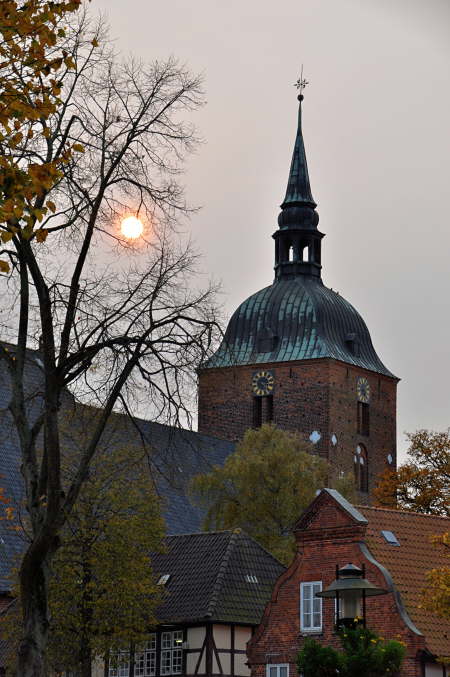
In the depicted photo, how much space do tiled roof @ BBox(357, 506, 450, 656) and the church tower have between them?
3746 cm

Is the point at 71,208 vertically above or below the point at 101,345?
above

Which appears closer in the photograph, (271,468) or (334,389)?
(271,468)

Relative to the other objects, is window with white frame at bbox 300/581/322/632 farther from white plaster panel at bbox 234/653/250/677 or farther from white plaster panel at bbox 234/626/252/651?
white plaster panel at bbox 234/626/252/651

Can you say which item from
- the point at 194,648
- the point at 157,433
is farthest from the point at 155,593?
the point at 157,433

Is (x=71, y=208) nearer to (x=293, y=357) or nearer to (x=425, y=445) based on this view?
(x=425, y=445)

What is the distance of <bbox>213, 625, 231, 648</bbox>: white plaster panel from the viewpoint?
134ft

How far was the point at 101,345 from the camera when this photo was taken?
21.9 m

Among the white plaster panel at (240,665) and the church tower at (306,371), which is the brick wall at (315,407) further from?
the white plaster panel at (240,665)

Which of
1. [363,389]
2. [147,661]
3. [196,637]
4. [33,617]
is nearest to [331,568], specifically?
[196,637]

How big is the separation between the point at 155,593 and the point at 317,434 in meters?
37.4

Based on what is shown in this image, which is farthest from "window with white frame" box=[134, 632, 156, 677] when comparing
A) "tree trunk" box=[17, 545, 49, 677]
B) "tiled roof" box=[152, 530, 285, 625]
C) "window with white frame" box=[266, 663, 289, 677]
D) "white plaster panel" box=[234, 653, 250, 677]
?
"tree trunk" box=[17, 545, 49, 677]

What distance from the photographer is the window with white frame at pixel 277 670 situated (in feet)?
121

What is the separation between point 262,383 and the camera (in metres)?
79.1

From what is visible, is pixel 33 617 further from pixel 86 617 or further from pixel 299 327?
pixel 299 327
